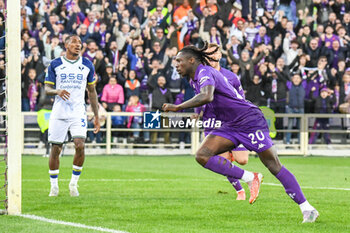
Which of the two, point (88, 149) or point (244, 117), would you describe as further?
point (88, 149)

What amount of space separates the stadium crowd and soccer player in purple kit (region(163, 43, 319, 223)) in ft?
44.4

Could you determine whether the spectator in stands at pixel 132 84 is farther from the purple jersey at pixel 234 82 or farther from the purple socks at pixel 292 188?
the purple socks at pixel 292 188

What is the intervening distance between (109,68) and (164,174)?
7.05m

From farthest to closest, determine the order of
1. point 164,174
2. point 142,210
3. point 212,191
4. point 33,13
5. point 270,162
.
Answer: point 33,13 → point 164,174 → point 212,191 → point 142,210 → point 270,162

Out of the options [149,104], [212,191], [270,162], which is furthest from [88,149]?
[270,162]

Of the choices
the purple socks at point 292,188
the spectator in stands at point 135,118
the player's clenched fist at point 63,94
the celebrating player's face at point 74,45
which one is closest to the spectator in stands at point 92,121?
the spectator in stands at point 135,118

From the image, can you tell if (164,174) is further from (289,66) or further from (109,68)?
(289,66)

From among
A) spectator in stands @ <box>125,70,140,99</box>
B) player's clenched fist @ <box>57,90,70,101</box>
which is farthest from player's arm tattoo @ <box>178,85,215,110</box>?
spectator in stands @ <box>125,70,140,99</box>

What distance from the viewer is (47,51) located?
2392 centimetres

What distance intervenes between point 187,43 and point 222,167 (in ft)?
53.6

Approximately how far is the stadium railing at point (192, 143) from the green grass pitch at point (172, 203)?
5.65 metres

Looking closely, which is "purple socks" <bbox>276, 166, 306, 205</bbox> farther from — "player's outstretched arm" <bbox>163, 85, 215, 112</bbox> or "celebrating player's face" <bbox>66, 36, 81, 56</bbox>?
"celebrating player's face" <bbox>66, 36, 81, 56</bbox>

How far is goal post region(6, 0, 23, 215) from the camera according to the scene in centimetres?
856

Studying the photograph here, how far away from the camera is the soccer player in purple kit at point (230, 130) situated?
8.59 m
